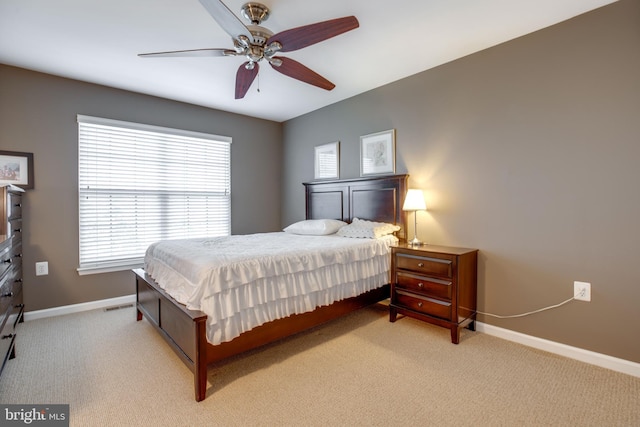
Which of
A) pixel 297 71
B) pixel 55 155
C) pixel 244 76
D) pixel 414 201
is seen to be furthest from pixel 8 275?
pixel 414 201

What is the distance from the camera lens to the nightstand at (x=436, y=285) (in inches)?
97.6

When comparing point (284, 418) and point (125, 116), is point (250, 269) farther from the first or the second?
point (125, 116)

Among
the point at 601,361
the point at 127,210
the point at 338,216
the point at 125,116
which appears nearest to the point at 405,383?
the point at 601,361

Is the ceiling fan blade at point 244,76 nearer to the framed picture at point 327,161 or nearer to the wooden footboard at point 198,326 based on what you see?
the framed picture at point 327,161

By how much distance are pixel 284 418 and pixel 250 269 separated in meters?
0.86

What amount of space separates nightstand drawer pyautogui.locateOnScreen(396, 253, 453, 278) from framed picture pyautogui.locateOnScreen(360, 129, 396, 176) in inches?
42.5

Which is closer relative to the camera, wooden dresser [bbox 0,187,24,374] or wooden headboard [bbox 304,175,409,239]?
wooden dresser [bbox 0,187,24,374]

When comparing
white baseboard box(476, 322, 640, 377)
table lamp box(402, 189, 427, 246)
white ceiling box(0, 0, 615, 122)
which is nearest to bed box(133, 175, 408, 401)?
table lamp box(402, 189, 427, 246)

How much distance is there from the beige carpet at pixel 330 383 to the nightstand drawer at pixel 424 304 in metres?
0.21

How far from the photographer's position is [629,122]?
2.04 m

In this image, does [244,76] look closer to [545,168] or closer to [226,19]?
[226,19]

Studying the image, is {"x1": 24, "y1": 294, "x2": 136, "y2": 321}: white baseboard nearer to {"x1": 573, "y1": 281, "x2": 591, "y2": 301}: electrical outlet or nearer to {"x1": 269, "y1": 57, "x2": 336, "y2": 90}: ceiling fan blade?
{"x1": 269, "y1": 57, "x2": 336, "y2": 90}: ceiling fan blade

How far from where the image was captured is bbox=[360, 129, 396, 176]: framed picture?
341cm

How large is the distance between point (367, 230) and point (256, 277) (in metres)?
1.47
